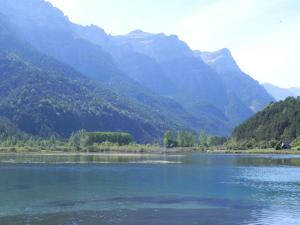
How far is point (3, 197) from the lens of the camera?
63.3 meters

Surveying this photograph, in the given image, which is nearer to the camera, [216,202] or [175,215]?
[175,215]

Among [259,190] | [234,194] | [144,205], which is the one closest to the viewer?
[144,205]

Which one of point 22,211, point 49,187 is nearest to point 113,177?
point 49,187

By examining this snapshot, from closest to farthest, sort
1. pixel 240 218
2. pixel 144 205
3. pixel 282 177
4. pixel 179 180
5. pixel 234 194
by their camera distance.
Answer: pixel 240 218 < pixel 144 205 < pixel 234 194 < pixel 179 180 < pixel 282 177

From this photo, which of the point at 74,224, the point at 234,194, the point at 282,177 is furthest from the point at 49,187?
the point at 282,177

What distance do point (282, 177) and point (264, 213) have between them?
Answer: 4644cm

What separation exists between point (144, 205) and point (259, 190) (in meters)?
25.1

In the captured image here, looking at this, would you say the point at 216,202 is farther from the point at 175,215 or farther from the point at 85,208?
the point at 85,208

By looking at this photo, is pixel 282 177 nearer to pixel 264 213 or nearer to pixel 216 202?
pixel 216 202

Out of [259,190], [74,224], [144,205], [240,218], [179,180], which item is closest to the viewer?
[74,224]

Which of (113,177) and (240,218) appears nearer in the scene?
(240,218)

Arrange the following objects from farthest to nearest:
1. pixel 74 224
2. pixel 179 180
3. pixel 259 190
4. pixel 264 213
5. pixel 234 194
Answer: pixel 179 180 < pixel 259 190 < pixel 234 194 < pixel 264 213 < pixel 74 224

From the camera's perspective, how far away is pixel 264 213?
171ft

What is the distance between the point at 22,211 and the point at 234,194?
3042cm
